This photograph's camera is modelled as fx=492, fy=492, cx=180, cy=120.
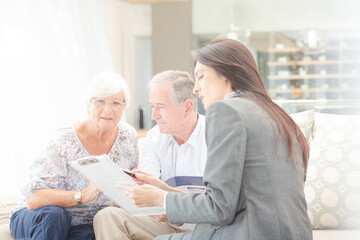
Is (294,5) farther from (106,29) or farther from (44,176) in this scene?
(44,176)

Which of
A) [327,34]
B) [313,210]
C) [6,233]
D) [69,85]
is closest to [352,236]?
[313,210]

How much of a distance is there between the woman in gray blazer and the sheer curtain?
123 inches

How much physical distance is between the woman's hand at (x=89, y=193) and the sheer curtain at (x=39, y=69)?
85.9 inches

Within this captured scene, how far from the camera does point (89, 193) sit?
84.7 inches

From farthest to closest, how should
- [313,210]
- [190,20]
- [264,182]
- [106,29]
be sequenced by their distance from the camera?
[190,20]
[106,29]
[313,210]
[264,182]

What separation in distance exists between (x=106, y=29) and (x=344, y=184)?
4042 millimetres

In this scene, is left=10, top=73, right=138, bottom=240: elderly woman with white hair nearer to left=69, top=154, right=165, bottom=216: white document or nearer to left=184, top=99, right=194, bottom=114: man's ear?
left=184, top=99, right=194, bottom=114: man's ear

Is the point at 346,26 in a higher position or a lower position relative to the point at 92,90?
higher

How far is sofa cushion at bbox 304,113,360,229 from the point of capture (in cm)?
252

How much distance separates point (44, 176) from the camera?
7.23ft

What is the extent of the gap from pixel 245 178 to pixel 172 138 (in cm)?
97

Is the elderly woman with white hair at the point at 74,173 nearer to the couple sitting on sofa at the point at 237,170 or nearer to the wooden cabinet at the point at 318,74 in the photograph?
the couple sitting on sofa at the point at 237,170

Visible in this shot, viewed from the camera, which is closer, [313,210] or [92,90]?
[92,90]

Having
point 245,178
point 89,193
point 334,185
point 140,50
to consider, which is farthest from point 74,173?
point 140,50
